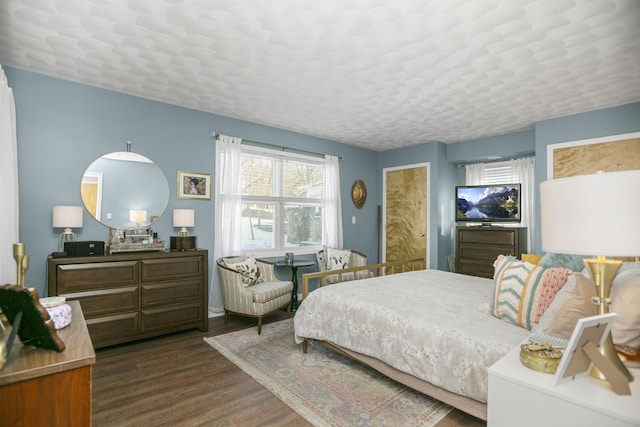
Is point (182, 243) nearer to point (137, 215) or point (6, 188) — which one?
point (137, 215)

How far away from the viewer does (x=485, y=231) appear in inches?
201

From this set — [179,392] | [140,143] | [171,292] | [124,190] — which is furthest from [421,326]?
[140,143]

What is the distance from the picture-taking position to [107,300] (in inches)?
120

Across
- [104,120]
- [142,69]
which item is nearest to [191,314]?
[104,120]

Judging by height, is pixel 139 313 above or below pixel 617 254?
below

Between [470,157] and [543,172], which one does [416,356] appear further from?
[470,157]

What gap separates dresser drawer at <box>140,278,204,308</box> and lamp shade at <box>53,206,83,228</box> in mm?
867

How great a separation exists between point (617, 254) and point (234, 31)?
2511 millimetres

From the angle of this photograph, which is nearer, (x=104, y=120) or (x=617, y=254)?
(x=617, y=254)

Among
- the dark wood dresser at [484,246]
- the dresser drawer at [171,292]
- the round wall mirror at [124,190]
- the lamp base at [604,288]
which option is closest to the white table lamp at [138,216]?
the round wall mirror at [124,190]

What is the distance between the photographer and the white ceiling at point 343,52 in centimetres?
211

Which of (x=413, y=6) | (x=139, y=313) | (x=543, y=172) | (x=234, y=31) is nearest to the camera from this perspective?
(x=413, y=6)

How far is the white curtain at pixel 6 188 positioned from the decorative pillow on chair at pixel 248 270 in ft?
6.34

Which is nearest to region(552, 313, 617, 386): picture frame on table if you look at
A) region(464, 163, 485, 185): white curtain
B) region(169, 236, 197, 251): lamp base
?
region(169, 236, 197, 251): lamp base
